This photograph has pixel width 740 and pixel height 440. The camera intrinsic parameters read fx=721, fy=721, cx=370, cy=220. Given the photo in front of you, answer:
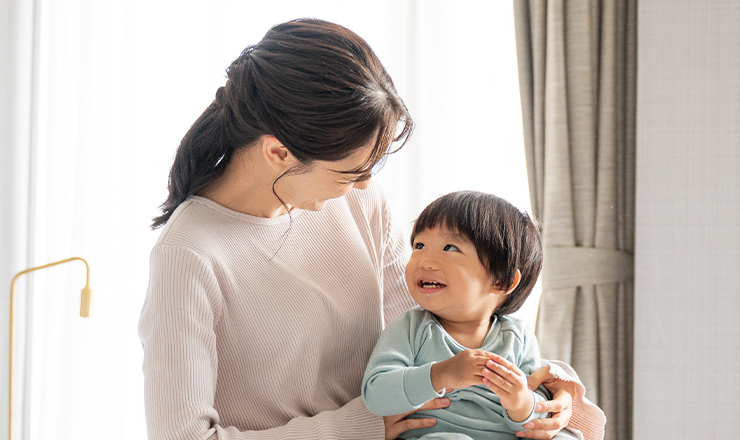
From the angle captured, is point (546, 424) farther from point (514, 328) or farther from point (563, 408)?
point (514, 328)

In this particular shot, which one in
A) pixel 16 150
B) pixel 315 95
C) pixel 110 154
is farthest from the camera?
pixel 110 154

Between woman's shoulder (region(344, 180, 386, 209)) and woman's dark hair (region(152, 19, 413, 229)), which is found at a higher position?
woman's dark hair (region(152, 19, 413, 229))

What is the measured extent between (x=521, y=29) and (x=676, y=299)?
1030mm

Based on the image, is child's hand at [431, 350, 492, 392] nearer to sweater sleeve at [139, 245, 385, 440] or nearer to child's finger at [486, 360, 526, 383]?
child's finger at [486, 360, 526, 383]

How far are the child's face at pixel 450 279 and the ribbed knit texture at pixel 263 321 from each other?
11cm

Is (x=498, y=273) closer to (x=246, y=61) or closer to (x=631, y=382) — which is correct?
(x=246, y=61)

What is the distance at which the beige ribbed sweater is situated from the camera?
4.00 feet

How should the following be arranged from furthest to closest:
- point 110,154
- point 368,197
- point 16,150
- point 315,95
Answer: point 110,154 → point 16,150 → point 368,197 → point 315,95

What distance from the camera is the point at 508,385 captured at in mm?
1234

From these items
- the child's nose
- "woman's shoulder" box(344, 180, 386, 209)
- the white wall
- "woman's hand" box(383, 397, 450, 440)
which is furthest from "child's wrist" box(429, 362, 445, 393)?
the white wall

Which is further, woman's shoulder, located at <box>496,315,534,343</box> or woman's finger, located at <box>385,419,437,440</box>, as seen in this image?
woman's shoulder, located at <box>496,315,534,343</box>

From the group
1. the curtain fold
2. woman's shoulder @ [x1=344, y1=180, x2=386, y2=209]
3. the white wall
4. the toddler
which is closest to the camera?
the toddler

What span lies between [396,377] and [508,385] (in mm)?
198

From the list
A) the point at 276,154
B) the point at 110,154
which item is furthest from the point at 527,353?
the point at 110,154
